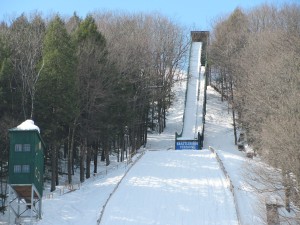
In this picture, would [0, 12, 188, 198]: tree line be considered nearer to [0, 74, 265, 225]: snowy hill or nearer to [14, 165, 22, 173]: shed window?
[0, 74, 265, 225]: snowy hill

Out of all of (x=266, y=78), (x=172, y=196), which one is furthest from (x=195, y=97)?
(x=172, y=196)

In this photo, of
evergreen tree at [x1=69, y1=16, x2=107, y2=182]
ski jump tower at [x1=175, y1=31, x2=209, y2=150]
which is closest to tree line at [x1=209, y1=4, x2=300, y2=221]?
ski jump tower at [x1=175, y1=31, x2=209, y2=150]

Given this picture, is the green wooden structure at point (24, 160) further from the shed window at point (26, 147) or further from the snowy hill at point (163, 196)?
the snowy hill at point (163, 196)

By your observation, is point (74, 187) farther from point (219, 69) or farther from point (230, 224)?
point (219, 69)

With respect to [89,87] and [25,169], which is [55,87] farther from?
[25,169]

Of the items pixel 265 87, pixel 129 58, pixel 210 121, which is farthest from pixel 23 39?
pixel 210 121

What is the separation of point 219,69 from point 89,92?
32754mm

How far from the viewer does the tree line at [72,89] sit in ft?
118

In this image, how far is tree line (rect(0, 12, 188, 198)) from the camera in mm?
36031

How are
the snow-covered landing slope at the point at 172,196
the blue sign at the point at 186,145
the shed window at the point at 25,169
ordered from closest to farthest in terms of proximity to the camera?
the snow-covered landing slope at the point at 172,196 < the shed window at the point at 25,169 < the blue sign at the point at 186,145

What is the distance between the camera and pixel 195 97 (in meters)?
66.7

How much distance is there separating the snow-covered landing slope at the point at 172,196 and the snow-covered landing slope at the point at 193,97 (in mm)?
16279

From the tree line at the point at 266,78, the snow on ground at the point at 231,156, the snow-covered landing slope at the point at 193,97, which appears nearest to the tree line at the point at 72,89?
the snow-covered landing slope at the point at 193,97

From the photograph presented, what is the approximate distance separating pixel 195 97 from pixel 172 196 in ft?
115
